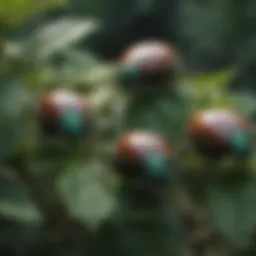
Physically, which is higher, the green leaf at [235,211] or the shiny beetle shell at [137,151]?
the shiny beetle shell at [137,151]

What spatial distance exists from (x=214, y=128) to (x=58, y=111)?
4.9 inches

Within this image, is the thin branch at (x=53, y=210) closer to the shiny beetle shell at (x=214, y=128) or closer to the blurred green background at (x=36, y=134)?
the blurred green background at (x=36, y=134)

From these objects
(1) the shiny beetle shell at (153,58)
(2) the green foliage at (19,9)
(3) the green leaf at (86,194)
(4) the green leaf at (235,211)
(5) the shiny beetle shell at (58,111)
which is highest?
(1) the shiny beetle shell at (153,58)

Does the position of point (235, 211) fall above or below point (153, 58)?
below

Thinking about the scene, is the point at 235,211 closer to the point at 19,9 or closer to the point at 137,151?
the point at 137,151

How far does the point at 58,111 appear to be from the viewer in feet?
2.21

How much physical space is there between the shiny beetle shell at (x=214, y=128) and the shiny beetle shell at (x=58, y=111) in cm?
8

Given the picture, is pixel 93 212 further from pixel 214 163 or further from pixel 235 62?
pixel 235 62

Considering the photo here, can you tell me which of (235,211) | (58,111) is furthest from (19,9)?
(235,211)

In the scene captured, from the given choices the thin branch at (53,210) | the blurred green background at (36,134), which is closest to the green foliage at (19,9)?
the blurred green background at (36,134)

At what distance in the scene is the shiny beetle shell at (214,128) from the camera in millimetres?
679

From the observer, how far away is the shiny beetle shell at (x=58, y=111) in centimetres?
67

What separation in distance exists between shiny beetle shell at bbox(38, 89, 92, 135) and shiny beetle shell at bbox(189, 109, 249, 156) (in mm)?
84

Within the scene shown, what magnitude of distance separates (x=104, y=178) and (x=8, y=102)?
0.31ft
